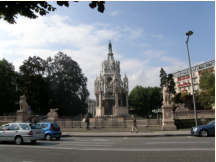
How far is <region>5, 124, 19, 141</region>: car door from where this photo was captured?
41.9 feet

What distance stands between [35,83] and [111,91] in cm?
1843

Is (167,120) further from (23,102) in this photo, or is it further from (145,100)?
(145,100)

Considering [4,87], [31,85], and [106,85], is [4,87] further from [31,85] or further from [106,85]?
[106,85]

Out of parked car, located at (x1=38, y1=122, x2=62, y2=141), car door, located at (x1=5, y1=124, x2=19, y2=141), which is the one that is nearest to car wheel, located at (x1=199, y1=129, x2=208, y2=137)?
parked car, located at (x1=38, y1=122, x2=62, y2=141)

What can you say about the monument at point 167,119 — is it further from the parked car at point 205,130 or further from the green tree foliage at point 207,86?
the green tree foliage at point 207,86

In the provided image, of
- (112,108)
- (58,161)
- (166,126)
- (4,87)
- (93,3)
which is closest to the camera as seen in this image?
(93,3)

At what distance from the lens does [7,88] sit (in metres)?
50.8

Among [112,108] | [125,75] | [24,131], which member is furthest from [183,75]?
[24,131]

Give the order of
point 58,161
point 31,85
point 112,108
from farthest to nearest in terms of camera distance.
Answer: point 31,85 < point 112,108 < point 58,161

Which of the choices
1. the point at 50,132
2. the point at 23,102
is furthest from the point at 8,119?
the point at 50,132

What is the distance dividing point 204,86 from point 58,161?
47.0m

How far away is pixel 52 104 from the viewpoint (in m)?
48.8

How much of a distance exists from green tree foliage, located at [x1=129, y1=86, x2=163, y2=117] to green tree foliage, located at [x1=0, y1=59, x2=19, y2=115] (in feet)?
118

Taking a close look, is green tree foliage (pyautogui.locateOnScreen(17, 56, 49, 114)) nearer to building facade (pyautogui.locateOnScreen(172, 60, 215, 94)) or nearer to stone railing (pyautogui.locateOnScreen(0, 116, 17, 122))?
stone railing (pyautogui.locateOnScreen(0, 116, 17, 122))
